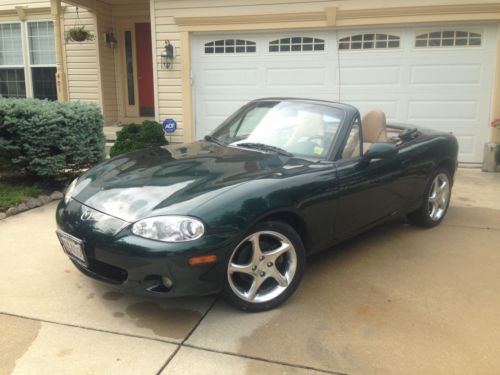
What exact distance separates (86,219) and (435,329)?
2392 millimetres

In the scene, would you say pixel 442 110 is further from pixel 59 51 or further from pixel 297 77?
pixel 59 51

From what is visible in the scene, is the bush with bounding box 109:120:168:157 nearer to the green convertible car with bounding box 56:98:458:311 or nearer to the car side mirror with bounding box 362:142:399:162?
the green convertible car with bounding box 56:98:458:311

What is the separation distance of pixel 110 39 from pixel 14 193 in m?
6.06

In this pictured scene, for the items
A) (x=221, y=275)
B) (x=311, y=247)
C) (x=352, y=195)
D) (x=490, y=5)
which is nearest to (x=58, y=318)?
(x=221, y=275)

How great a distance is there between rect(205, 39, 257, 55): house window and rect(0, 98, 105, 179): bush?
137 inches

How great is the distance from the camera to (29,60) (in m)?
11.6

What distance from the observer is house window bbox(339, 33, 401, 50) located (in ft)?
28.1

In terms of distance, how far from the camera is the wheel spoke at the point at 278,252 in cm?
328

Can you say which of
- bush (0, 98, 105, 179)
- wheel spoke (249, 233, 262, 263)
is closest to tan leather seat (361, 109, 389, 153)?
wheel spoke (249, 233, 262, 263)

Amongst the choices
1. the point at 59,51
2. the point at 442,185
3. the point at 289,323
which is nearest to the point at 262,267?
the point at 289,323

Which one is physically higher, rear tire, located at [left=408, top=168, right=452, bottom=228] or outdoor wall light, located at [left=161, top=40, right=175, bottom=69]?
outdoor wall light, located at [left=161, top=40, right=175, bottom=69]

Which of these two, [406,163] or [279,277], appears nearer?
[279,277]

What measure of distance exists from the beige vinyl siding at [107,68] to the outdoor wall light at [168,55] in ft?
6.59

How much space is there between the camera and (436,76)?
851 centimetres
